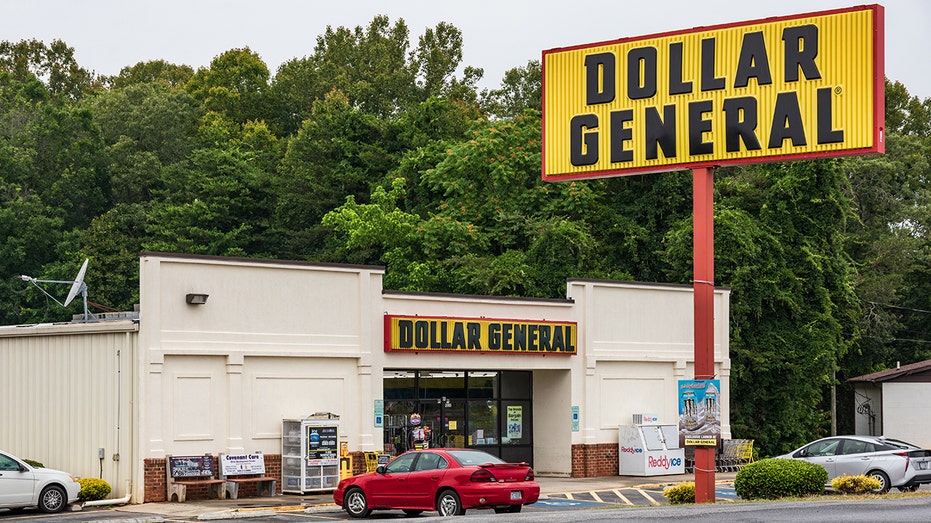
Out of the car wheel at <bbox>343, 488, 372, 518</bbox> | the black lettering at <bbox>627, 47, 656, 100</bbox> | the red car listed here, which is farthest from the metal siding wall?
the black lettering at <bbox>627, 47, 656, 100</bbox>

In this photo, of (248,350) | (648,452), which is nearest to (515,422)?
(648,452)

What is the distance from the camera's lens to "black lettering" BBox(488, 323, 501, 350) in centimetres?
3728

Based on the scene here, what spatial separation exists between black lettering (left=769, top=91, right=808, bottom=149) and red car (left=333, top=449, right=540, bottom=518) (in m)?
8.66

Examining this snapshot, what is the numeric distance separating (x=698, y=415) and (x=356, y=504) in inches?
291

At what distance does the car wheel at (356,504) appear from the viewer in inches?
1089

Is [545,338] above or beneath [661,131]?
beneath

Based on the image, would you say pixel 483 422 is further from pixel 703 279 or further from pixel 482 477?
pixel 482 477

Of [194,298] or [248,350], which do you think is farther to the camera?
[248,350]

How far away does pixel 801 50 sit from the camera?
2809cm

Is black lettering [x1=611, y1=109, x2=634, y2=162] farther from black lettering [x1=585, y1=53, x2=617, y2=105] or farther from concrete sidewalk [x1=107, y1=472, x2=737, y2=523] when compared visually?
concrete sidewalk [x1=107, y1=472, x2=737, y2=523]

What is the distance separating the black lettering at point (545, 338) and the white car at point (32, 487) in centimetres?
1429

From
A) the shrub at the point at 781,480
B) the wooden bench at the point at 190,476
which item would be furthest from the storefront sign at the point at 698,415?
the wooden bench at the point at 190,476

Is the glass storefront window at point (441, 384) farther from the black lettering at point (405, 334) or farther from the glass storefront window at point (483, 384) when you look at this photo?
the black lettering at point (405, 334)

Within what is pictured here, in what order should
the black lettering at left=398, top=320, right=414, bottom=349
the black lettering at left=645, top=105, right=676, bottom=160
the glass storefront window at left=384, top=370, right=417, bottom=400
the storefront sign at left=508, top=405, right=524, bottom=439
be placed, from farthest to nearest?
→ the storefront sign at left=508, top=405, right=524, bottom=439 → the glass storefront window at left=384, top=370, right=417, bottom=400 → the black lettering at left=398, top=320, right=414, bottom=349 → the black lettering at left=645, top=105, right=676, bottom=160
